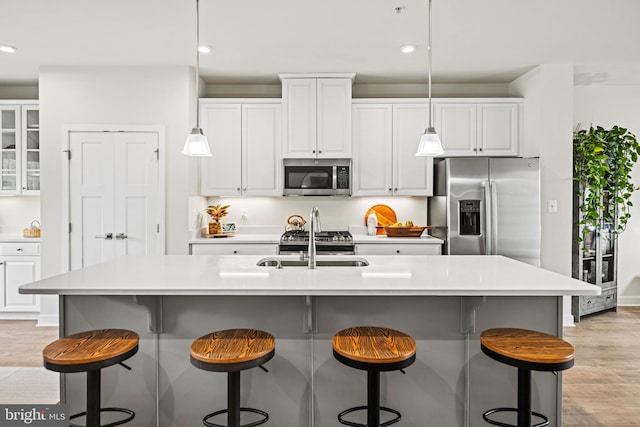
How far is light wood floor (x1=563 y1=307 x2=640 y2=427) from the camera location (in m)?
2.54

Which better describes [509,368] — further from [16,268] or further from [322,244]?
[16,268]

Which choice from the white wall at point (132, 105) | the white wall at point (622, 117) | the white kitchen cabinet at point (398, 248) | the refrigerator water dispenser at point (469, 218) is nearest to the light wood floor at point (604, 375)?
the white wall at point (622, 117)

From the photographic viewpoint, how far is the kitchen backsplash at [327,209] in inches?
192

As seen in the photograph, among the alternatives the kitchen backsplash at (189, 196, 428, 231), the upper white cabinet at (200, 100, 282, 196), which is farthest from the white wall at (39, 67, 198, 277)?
the kitchen backsplash at (189, 196, 428, 231)

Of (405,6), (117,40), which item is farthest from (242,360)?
(117,40)

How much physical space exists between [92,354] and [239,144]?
3030 millimetres

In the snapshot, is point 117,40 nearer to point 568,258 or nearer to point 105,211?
point 105,211

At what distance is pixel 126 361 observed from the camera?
2180 millimetres

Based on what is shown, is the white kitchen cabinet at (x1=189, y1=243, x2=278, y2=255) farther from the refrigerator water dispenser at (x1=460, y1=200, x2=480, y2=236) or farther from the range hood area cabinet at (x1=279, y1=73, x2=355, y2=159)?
the refrigerator water dispenser at (x1=460, y1=200, x2=480, y2=236)

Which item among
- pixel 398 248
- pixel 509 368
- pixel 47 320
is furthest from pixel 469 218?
pixel 47 320

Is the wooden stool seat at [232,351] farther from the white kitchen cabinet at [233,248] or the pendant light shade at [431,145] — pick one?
the white kitchen cabinet at [233,248]

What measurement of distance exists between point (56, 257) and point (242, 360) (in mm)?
3427

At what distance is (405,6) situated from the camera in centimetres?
290

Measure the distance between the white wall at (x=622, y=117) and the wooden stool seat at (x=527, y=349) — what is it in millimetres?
3987
